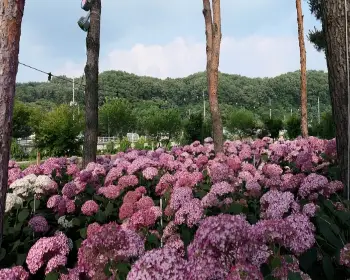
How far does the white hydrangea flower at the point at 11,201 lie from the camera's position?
3520mm

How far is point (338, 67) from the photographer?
2943mm

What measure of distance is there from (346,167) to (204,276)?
2.10m

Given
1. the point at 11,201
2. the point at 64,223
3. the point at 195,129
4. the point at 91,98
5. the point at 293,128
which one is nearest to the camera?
the point at 64,223

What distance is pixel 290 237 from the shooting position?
157 cm

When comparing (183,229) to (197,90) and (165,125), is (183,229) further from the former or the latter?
(197,90)

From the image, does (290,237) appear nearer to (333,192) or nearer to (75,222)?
(333,192)

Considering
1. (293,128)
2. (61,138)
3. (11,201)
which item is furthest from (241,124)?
(11,201)

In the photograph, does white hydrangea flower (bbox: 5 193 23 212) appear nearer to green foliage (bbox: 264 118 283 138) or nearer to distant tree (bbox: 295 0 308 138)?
distant tree (bbox: 295 0 308 138)

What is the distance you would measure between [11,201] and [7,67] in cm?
171

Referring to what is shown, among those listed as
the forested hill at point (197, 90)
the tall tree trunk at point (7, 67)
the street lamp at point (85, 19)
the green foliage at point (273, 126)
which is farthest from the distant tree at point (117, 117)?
the tall tree trunk at point (7, 67)

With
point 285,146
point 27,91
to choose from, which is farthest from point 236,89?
point 285,146

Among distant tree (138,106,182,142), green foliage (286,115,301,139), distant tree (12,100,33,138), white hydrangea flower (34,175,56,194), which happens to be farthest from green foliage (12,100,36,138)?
white hydrangea flower (34,175,56,194)

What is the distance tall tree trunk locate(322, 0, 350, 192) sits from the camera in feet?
9.55

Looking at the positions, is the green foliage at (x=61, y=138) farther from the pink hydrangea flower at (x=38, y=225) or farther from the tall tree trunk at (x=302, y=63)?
the pink hydrangea flower at (x=38, y=225)
